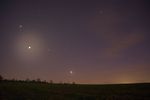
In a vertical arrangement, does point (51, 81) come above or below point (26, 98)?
above

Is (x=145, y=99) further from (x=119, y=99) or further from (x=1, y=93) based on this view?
(x=1, y=93)

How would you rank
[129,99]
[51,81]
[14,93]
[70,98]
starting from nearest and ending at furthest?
1. [129,99]
2. [70,98]
3. [14,93]
4. [51,81]

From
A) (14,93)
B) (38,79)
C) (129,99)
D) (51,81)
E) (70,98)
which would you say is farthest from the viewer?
(38,79)

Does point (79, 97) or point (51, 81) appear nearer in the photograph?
point (79, 97)

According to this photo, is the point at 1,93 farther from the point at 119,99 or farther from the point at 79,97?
the point at 119,99

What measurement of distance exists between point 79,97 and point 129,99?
6.82 meters

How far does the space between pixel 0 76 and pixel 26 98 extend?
36880 mm

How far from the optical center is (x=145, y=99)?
27.7m

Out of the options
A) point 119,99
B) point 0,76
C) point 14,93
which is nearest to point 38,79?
point 0,76

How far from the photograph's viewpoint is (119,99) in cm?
2747

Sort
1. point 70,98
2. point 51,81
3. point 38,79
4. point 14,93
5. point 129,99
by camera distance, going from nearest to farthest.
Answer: point 129,99 < point 70,98 < point 14,93 < point 51,81 < point 38,79

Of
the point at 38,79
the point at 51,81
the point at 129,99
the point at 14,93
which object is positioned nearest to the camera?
the point at 129,99

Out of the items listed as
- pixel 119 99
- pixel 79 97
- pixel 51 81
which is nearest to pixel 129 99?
pixel 119 99

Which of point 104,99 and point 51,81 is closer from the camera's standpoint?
point 104,99
